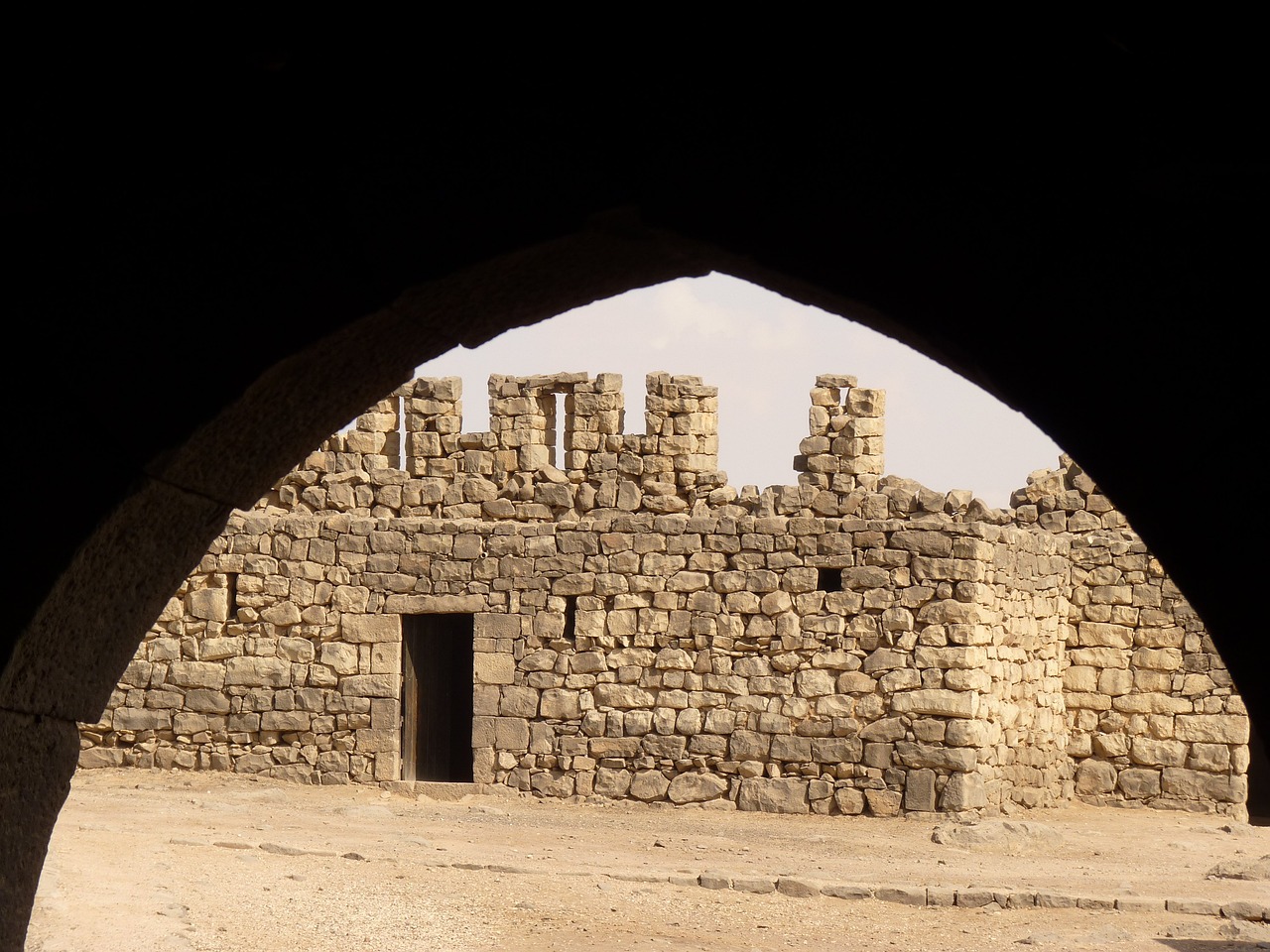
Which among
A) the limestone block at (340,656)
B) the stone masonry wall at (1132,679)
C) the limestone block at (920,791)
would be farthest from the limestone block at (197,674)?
the stone masonry wall at (1132,679)

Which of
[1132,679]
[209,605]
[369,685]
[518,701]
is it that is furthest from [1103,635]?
[209,605]

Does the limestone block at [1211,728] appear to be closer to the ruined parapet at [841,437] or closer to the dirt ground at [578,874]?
the dirt ground at [578,874]

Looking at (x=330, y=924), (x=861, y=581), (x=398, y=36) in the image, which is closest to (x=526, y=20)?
(x=398, y=36)

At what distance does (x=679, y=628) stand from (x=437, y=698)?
8.11 feet

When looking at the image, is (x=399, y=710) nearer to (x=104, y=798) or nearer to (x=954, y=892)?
(x=104, y=798)

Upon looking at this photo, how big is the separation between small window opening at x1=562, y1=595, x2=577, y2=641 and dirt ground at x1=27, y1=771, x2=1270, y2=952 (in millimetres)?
1483

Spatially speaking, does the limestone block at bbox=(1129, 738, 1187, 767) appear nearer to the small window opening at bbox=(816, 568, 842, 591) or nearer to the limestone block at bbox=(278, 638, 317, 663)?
the small window opening at bbox=(816, 568, 842, 591)

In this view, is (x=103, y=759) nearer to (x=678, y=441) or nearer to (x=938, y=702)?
(x=678, y=441)

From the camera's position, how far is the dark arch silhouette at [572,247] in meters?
1.94

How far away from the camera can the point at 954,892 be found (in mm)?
9016

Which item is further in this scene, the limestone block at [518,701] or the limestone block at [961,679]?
the limestone block at [518,701]

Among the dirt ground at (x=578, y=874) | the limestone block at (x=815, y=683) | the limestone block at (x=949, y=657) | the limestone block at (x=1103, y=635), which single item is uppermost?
the limestone block at (x=1103, y=635)

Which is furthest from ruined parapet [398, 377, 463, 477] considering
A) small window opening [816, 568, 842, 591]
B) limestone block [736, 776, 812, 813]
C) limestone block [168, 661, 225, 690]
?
limestone block [736, 776, 812, 813]

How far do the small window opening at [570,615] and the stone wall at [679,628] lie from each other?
29 millimetres
